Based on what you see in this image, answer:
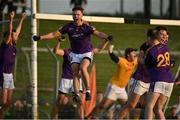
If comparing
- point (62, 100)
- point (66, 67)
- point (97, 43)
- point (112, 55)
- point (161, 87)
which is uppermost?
point (97, 43)

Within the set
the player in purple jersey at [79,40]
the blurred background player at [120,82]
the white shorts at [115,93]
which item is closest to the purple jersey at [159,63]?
the player in purple jersey at [79,40]

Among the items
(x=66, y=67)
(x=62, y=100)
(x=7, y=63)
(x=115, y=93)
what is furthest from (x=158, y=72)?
(x=7, y=63)

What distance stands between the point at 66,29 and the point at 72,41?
0.28 meters

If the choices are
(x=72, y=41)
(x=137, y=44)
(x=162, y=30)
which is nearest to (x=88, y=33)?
(x=72, y=41)

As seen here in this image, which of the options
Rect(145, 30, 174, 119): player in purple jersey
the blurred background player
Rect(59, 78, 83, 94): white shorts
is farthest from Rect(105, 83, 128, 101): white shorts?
Rect(145, 30, 174, 119): player in purple jersey

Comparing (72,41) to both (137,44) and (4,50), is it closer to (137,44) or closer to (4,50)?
(4,50)

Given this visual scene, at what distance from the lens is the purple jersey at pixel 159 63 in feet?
48.5

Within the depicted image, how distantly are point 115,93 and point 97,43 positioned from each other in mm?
2124

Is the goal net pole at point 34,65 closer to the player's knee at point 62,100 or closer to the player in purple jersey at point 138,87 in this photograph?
the player's knee at point 62,100

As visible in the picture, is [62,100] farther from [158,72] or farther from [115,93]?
[158,72]

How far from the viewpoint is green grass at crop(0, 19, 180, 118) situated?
762 inches

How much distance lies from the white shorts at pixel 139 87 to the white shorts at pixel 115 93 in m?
1.67

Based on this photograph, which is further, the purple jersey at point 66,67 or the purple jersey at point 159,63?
the purple jersey at point 66,67

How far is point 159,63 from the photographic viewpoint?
49.0 ft
